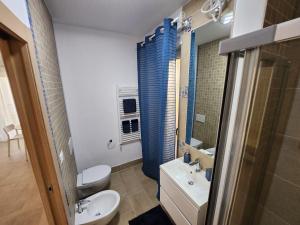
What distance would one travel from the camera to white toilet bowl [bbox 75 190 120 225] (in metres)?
1.35

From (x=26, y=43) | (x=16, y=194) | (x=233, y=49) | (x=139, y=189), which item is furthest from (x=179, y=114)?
(x=16, y=194)

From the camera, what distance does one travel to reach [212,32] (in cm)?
118

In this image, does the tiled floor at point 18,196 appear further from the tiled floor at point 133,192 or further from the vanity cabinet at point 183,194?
the vanity cabinet at point 183,194

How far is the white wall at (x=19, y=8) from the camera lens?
0.59m

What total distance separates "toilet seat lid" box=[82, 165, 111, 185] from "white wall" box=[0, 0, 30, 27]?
1.83 metres

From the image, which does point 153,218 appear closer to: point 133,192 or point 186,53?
point 133,192

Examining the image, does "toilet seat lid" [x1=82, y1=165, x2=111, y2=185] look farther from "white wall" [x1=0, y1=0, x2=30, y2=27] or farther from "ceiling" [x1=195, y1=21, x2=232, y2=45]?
"ceiling" [x1=195, y1=21, x2=232, y2=45]

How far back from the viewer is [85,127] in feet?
6.81

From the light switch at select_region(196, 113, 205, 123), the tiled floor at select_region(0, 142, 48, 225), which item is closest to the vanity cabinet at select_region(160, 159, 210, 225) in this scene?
the light switch at select_region(196, 113, 205, 123)

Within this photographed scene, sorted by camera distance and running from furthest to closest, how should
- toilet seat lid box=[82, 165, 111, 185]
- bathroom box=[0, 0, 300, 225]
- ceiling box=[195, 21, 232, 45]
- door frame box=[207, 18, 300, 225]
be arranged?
toilet seat lid box=[82, 165, 111, 185]
ceiling box=[195, 21, 232, 45]
bathroom box=[0, 0, 300, 225]
door frame box=[207, 18, 300, 225]

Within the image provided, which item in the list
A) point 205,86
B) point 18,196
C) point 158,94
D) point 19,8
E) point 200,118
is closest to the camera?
point 19,8

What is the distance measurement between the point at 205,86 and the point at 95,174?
76.6 inches

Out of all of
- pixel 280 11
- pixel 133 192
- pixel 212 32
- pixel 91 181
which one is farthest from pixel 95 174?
→ pixel 280 11

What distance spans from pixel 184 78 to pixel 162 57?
1.18ft
